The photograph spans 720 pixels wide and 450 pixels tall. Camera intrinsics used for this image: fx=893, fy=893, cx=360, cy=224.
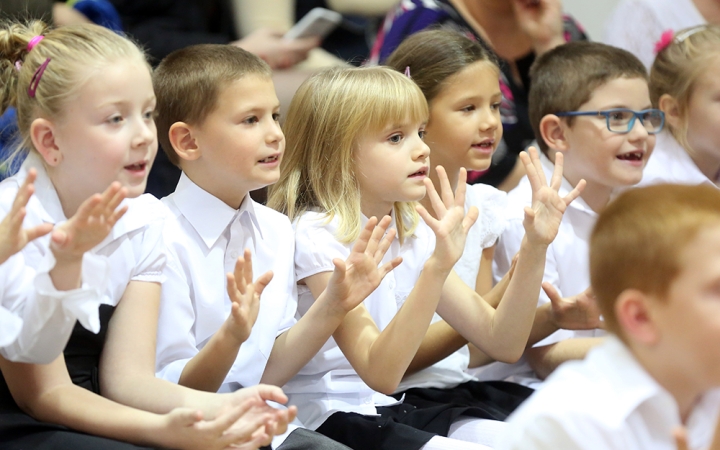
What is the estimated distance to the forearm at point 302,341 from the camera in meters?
1.67

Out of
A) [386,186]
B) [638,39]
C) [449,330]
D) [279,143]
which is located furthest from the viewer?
[638,39]

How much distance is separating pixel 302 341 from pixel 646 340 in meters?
0.73

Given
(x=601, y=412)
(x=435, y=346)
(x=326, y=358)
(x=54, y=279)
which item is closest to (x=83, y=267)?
(x=54, y=279)

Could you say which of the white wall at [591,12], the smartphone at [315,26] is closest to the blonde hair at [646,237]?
the smartphone at [315,26]

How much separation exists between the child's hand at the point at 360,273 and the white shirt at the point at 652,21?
1628 mm

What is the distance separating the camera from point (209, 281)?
1.74m

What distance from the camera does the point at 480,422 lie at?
72.1 inches

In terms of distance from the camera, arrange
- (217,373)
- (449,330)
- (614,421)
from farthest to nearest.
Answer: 1. (449,330)
2. (217,373)
3. (614,421)

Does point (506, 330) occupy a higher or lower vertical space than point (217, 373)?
lower

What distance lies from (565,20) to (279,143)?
1.62 m

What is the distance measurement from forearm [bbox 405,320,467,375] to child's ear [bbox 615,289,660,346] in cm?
88

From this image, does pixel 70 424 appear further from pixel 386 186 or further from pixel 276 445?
pixel 386 186

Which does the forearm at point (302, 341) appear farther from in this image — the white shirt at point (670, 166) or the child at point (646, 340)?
the white shirt at point (670, 166)

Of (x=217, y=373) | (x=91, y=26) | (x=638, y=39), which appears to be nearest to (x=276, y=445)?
(x=217, y=373)
